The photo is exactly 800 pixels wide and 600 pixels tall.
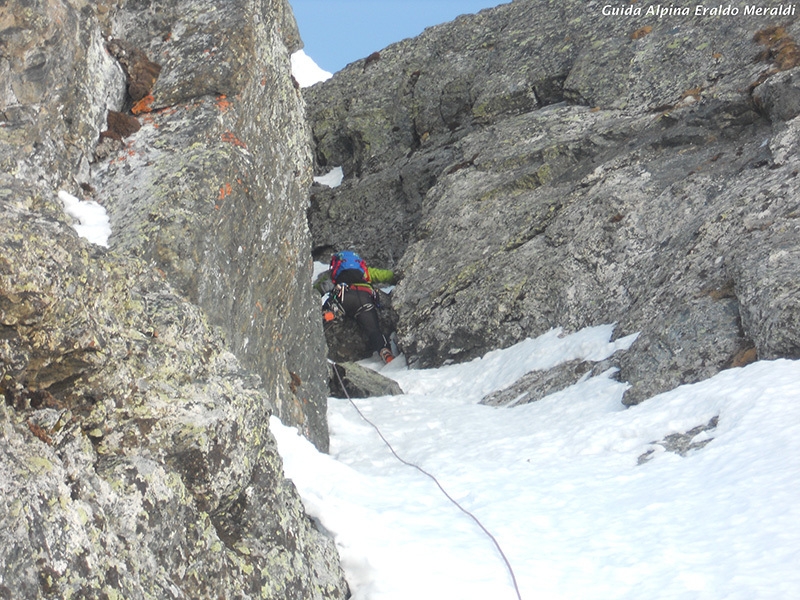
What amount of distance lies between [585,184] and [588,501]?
46.0ft

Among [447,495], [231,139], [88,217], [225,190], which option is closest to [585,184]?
[231,139]

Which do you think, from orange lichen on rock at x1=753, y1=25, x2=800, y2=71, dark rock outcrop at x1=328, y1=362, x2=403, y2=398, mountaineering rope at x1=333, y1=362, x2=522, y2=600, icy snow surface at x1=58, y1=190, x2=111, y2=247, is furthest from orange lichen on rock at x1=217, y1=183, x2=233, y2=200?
orange lichen on rock at x1=753, y1=25, x2=800, y2=71

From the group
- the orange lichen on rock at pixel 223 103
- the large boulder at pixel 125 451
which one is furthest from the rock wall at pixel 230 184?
the large boulder at pixel 125 451

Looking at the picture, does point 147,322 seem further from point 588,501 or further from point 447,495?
point 588,501

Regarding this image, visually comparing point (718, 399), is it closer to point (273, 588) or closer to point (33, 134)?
point (273, 588)

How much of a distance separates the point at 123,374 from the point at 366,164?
1065 inches

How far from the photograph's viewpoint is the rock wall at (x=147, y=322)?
5.14 m

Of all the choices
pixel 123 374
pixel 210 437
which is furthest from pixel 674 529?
pixel 123 374

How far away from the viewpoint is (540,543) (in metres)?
7.99

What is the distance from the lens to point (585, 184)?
2153 cm

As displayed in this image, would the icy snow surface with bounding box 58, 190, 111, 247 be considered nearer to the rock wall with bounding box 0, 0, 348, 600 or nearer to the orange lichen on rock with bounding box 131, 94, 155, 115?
the rock wall with bounding box 0, 0, 348, 600

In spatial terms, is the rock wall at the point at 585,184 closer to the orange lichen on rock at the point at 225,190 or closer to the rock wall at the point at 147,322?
the rock wall at the point at 147,322

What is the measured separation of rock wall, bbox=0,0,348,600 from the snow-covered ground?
914 millimetres

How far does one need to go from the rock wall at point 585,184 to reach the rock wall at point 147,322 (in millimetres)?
6666
